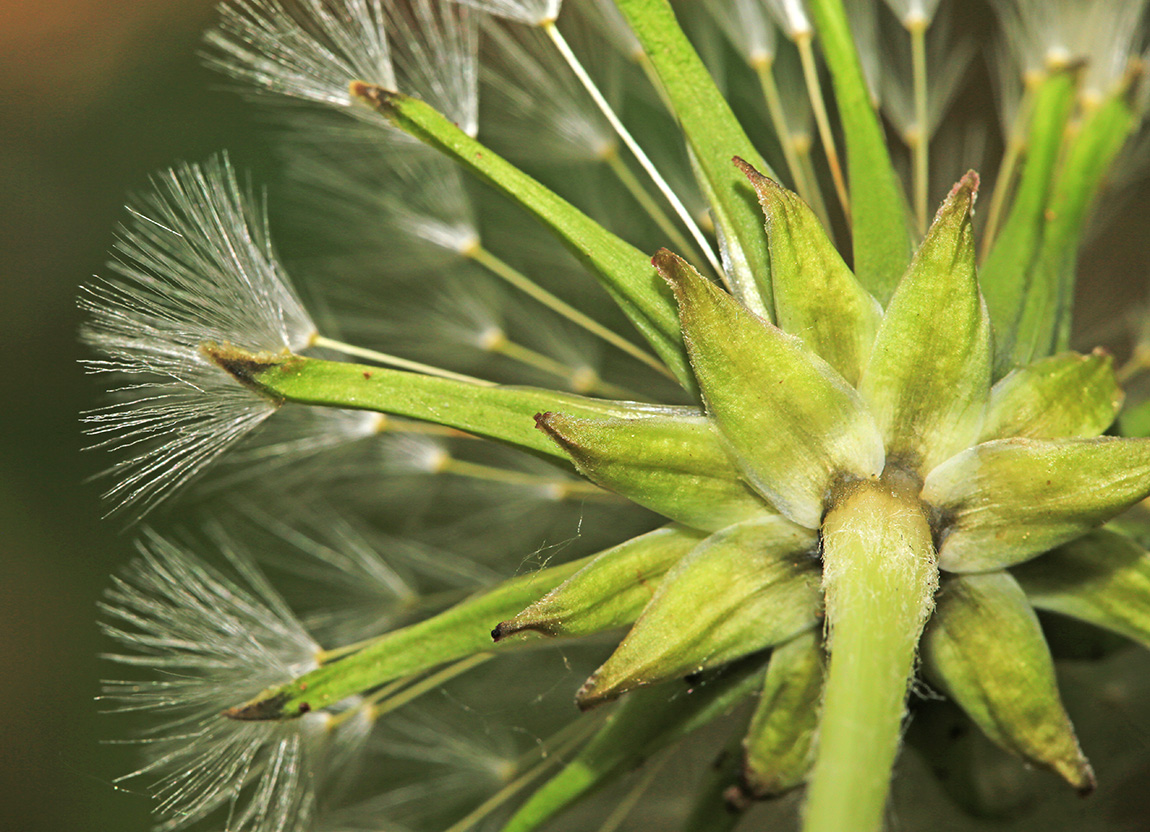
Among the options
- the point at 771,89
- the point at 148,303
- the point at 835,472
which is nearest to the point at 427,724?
the point at 148,303

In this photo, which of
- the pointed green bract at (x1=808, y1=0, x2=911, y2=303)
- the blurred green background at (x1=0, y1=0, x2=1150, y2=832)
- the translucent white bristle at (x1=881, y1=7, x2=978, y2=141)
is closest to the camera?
the pointed green bract at (x1=808, y1=0, x2=911, y2=303)

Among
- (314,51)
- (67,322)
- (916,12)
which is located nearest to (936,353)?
(314,51)

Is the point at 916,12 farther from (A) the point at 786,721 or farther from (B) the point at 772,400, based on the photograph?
(A) the point at 786,721

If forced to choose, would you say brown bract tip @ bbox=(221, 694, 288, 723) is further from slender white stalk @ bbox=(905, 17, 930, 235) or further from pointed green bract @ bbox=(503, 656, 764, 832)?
slender white stalk @ bbox=(905, 17, 930, 235)

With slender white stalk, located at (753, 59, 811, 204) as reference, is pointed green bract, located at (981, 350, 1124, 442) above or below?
below

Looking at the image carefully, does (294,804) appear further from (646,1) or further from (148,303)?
(646,1)

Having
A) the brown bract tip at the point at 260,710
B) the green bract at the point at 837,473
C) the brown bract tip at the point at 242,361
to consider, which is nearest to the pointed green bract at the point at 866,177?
the green bract at the point at 837,473

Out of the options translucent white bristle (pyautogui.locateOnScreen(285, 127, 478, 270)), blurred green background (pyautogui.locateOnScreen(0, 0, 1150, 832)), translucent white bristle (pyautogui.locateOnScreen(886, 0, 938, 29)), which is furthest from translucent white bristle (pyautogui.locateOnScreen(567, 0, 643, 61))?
blurred green background (pyautogui.locateOnScreen(0, 0, 1150, 832))
